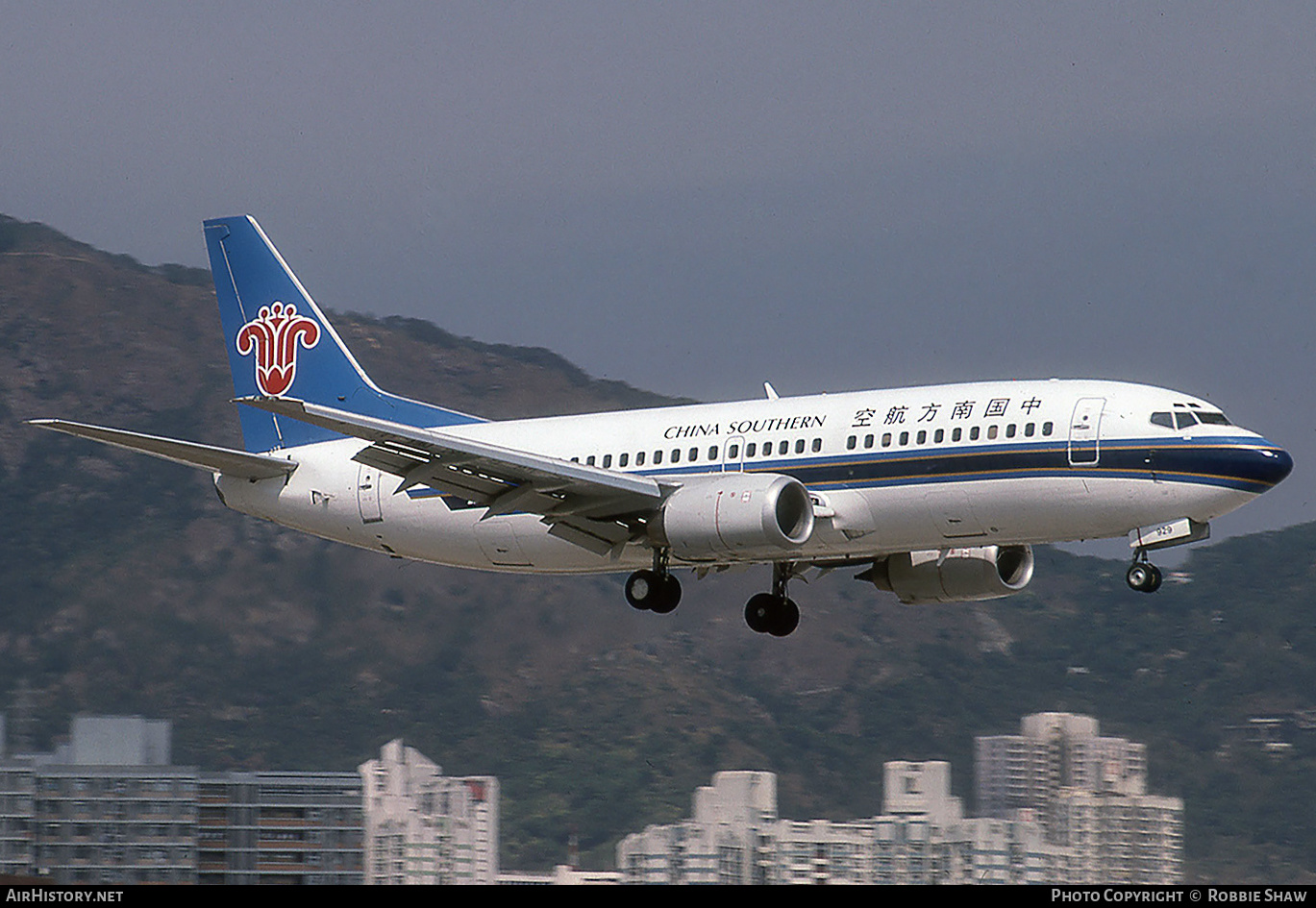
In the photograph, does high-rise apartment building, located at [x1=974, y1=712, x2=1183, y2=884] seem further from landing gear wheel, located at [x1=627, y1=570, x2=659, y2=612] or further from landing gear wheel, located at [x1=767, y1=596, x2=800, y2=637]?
landing gear wheel, located at [x1=627, y1=570, x2=659, y2=612]

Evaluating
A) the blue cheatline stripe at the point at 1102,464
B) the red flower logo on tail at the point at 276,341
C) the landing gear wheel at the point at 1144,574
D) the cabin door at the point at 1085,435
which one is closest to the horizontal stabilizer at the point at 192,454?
the red flower logo on tail at the point at 276,341

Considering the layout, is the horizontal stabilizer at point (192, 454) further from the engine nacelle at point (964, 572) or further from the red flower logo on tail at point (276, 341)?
the engine nacelle at point (964, 572)

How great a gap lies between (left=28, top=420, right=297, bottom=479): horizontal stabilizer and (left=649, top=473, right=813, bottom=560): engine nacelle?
37.7 ft

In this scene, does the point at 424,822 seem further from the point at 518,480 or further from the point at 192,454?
the point at 518,480

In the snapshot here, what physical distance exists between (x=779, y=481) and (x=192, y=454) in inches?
587

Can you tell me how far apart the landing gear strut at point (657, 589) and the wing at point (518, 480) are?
3.21 ft

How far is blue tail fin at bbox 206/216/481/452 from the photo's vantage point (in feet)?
171

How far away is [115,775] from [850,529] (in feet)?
242

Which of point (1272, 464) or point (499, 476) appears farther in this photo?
point (499, 476)

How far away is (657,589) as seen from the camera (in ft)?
146

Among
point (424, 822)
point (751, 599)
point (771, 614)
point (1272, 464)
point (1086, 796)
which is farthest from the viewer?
point (1086, 796)

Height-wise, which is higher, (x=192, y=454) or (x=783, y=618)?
(x=192, y=454)

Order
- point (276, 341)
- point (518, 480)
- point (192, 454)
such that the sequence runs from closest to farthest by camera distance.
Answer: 1. point (518, 480)
2. point (192, 454)
3. point (276, 341)

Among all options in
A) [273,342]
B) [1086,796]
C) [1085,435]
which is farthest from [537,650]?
[1085,435]
